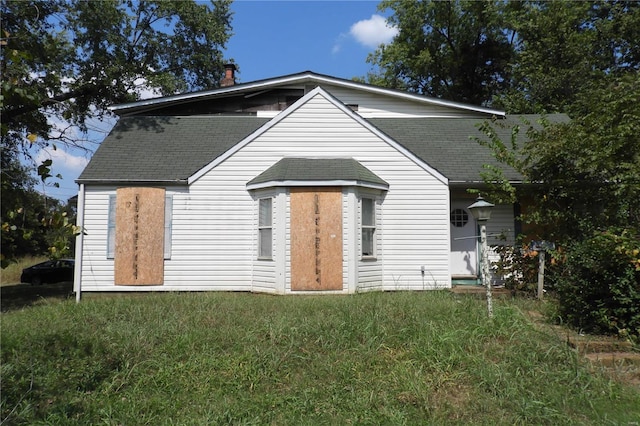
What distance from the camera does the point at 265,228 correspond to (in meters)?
10.5

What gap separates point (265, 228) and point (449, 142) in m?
6.58

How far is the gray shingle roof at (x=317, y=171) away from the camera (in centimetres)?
1003

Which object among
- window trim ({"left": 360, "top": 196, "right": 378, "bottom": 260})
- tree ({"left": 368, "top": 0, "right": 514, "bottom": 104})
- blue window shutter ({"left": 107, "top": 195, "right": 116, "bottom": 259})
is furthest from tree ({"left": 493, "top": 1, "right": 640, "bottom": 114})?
blue window shutter ({"left": 107, "top": 195, "right": 116, "bottom": 259})

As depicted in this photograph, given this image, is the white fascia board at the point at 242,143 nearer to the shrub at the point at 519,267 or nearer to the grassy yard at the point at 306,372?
the grassy yard at the point at 306,372

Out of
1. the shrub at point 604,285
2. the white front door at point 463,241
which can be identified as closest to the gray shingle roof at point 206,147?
the white front door at point 463,241

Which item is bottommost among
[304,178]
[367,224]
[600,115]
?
[367,224]

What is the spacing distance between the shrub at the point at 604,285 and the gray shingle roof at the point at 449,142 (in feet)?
16.5

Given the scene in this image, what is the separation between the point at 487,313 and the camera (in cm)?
686

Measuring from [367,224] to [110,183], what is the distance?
6602 mm

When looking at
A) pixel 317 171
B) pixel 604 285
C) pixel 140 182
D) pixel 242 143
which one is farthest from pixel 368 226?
pixel 140 182

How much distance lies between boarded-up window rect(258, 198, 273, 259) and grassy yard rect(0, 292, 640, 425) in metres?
3.54

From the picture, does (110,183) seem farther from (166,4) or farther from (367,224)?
(166,4)

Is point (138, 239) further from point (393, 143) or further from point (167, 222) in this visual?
point (393, 143)

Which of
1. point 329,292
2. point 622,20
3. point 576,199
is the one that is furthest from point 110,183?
point 622,20
